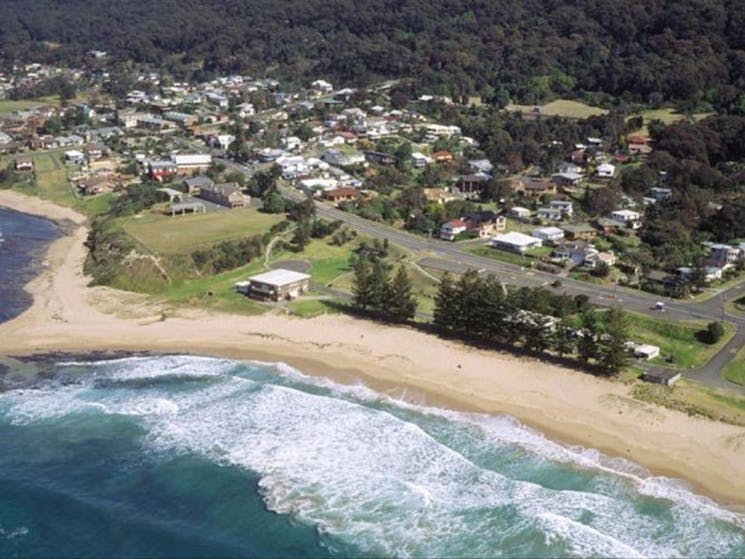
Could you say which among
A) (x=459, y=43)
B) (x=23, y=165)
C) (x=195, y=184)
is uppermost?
(x=459, y=43)

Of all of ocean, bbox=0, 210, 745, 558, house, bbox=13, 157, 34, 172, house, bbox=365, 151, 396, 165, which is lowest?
house, bbox=13, 157, 34, 172

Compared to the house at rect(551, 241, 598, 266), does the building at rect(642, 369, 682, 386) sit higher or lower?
lower

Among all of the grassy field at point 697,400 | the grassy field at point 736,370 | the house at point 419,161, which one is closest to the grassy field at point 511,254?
the grassy field at point 736,370

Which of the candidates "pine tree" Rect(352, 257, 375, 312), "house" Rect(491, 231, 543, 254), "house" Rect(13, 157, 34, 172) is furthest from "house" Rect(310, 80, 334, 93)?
"pine tree" Rect(352, 257, 375, 312)

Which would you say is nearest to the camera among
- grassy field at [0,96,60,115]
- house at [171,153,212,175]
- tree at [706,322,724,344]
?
tree at [706,322,724,344]

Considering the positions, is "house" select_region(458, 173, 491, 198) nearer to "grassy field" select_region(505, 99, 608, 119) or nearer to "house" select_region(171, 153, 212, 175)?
"house" select_region(171, 153, 212, 175)

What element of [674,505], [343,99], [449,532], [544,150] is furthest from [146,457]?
[343,99]

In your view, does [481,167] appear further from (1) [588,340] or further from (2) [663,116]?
(1) [588,340]

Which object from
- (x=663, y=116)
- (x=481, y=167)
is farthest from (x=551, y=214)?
(x=663, y=116)
